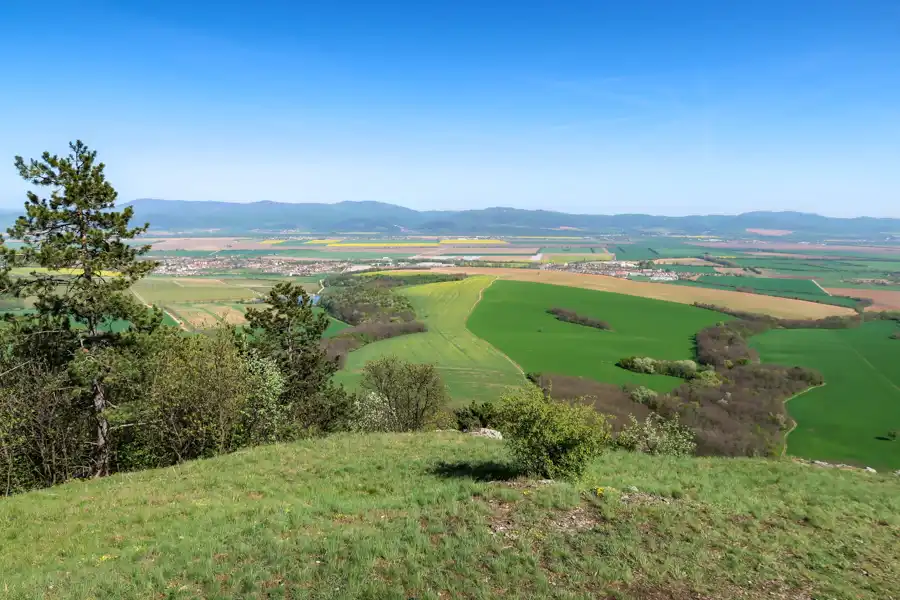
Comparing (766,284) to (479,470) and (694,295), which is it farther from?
(479,470)

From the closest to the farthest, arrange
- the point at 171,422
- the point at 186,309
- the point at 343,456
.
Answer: the point at 343,456, the point at 171,422, the point at 186,309

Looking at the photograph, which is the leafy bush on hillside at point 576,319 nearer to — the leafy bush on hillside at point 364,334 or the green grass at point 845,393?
the green grass at point 845,393

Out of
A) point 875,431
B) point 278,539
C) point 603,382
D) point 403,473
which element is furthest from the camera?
point 603,382

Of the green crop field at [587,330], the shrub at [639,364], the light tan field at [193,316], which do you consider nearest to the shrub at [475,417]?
the green crop field at [587,330]

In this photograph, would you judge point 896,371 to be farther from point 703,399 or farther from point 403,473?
point 403,473

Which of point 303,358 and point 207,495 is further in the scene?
point 303,358

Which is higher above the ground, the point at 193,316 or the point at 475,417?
the point at 193,316

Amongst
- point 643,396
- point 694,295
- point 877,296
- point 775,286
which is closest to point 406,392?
point 643,396

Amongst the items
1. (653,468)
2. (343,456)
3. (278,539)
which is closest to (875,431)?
(653,468)
